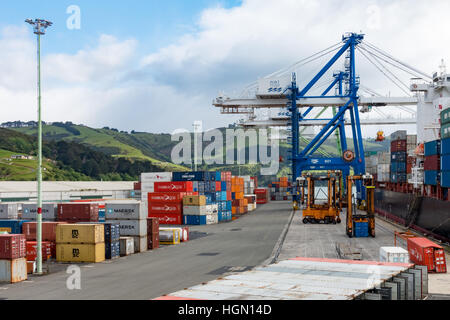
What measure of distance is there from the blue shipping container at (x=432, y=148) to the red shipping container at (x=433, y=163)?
0.36 m

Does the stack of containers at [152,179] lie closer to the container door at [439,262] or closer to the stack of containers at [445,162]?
the stack of containers at [445,162]

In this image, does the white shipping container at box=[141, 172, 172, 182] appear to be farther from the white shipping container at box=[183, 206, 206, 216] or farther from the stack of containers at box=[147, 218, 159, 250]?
the stack of containers at box=[147, 218, 159, 250]

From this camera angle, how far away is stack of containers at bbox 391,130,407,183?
59406 millimetres

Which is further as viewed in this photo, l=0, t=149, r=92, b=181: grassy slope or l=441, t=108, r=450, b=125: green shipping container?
l=0, t=149, r=92, b=181: grassy slope

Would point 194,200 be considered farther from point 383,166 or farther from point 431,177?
point 383,166

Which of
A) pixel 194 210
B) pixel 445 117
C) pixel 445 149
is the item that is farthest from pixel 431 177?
pixel 194 210

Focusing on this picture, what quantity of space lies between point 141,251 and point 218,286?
22556 millimetres

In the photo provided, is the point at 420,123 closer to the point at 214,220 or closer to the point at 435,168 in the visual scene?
the point at 435,168

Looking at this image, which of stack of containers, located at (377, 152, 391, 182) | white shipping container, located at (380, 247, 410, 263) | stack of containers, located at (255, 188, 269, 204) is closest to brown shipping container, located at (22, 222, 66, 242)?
white shipping container, located at (380, 247, 410, 263)

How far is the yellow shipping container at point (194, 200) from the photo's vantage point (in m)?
54.2

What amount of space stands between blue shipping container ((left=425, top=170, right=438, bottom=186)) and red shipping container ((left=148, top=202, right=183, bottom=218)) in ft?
90.2

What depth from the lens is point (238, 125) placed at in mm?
77438

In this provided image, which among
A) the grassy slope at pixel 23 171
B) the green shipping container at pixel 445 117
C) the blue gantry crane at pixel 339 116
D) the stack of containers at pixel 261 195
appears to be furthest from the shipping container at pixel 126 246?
the grassy slope at pixel 23 171

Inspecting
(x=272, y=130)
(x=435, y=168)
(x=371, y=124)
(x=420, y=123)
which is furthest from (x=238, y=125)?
(x=435, y=168)
